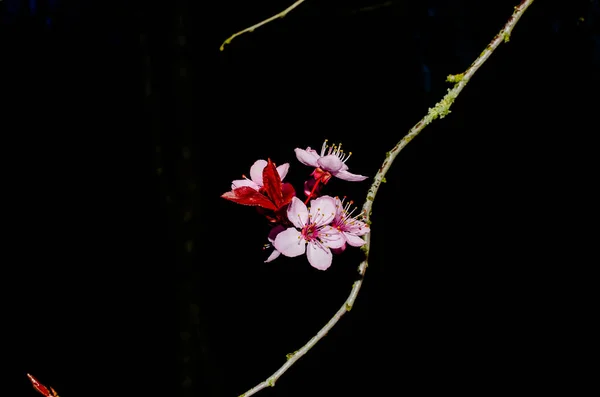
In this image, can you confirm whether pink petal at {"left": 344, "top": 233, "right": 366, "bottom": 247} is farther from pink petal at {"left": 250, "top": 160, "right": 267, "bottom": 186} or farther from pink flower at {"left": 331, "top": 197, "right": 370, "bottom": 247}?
pink petal at {"left": 250, "top": 160, "right": 267, "bottom": 186}

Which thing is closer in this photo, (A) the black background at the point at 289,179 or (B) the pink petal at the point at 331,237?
(B) the pink petal at the point at 331,237

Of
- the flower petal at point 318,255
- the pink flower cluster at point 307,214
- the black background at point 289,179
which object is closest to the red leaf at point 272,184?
the pink flower cluster at point 307,214

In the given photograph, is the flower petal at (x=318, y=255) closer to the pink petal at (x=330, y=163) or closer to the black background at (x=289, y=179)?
the pink petal at (x=330, y=163)

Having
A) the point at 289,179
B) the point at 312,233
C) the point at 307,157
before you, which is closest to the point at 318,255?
the point at 312,233

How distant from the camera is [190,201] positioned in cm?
152

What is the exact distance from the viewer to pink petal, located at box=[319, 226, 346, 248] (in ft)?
2.08

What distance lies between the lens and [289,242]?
630 mm

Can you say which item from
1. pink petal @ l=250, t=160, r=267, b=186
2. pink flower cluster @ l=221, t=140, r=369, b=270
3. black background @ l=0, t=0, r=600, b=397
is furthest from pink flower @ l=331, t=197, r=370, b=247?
black background @ l=0, t=0, r=600, b=397

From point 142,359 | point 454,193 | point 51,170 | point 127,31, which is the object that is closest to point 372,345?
point 454,193

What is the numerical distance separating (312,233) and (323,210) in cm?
4

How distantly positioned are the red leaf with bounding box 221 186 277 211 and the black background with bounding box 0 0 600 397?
0.92m

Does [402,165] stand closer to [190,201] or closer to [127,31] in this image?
[190,201]

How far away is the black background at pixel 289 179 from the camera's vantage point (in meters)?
1.43

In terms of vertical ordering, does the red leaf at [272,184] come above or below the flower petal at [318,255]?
above
